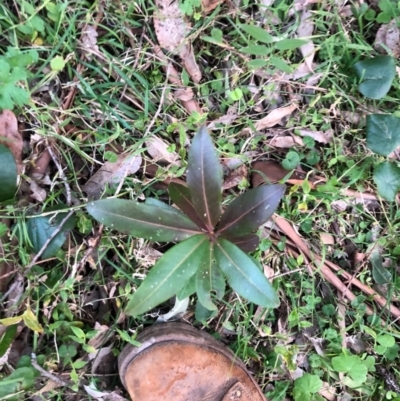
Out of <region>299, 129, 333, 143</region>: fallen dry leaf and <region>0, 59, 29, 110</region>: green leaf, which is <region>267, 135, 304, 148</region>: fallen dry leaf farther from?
<region>0, 59, 29, 110</region>: green leaf

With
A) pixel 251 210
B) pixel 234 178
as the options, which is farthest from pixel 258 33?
pixel 251 210

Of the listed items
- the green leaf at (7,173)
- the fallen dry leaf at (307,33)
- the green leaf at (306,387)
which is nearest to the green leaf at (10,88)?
the green leaf at (7,173)

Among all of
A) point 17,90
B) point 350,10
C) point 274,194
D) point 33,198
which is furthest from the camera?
point 350,10

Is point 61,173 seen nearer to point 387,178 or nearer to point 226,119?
point 226,119

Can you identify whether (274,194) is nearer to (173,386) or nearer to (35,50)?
(173,386)

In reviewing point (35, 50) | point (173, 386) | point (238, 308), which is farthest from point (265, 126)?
point (173, 386)

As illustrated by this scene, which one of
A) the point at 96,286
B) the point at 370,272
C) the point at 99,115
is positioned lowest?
the point at 370,272

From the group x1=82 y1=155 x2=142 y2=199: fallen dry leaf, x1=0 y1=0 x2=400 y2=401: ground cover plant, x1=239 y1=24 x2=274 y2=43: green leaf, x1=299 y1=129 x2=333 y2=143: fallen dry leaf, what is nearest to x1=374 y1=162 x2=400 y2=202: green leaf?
x1=0 y1=0 x2=400 y2=401: ground cover plant
